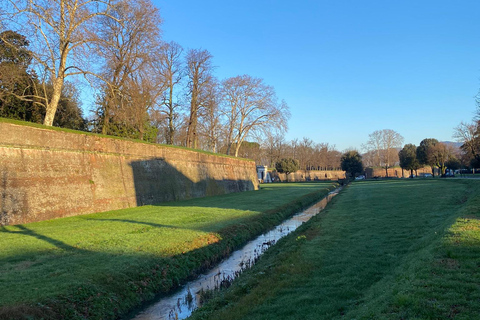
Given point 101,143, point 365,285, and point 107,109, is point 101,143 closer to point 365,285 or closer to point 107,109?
point 107,109

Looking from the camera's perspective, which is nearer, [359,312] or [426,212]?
[359,312]

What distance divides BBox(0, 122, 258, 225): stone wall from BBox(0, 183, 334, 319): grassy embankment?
3.03ft

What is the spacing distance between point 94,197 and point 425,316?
14822mm

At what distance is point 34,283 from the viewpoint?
19.1 feet

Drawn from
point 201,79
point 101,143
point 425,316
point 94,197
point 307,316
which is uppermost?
point 201,79

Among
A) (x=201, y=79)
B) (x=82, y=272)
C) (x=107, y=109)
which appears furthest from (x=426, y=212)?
(x=201, y=79)

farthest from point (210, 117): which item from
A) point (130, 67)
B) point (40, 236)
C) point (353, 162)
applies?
point (353, 162)

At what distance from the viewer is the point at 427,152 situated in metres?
55.8

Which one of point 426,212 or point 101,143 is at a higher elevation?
point 101,143

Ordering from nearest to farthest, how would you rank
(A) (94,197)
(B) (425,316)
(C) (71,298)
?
(B) (425,316) < (C) (71,298) < (A) (94,197)

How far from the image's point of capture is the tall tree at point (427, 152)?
54.6 m

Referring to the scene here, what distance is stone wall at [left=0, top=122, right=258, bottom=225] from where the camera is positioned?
11922mm

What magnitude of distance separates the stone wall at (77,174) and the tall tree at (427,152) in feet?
152

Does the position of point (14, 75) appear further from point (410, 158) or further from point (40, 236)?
point (410, 158)
